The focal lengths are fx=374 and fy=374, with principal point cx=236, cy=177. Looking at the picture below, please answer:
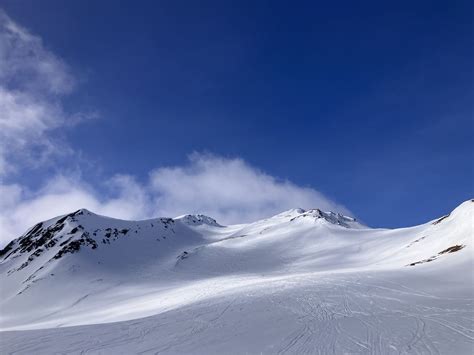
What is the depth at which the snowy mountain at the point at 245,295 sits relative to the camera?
54.9 ft

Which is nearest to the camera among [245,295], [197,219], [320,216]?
[245,295]

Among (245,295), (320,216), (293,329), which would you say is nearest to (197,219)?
(320,216)

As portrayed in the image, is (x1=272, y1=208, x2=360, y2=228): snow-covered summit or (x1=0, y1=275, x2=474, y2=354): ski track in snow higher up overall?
(x1=272, y1=208, x2=360, y2=228): snow-covered summit

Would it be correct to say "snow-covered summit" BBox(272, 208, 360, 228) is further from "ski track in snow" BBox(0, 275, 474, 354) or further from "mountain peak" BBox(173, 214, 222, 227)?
"ski track in snow" BBox(0, 275, 474, 354)

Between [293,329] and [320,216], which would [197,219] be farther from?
[293,329]

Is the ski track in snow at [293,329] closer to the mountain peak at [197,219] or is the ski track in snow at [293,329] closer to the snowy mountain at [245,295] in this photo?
the snowy mountain at [245,295]

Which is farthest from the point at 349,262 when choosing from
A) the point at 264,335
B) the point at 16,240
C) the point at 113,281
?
the point at 16,240

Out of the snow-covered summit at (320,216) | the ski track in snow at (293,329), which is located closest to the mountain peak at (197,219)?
the snow-covered summit at (320,216)

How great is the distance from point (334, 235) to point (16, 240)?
89.3 m

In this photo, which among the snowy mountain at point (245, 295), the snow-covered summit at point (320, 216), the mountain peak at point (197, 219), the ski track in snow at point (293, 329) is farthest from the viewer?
the mountain peak at point (197, 219)

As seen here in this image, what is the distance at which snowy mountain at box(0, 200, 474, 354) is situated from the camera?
1673 centimetres

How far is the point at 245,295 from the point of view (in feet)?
91.8

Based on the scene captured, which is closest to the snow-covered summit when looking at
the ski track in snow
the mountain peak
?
the mountain peak

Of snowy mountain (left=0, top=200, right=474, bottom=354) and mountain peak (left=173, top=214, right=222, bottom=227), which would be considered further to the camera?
mountain peak (left=173, top=214, right=222, bottom=227)
